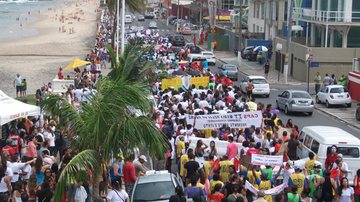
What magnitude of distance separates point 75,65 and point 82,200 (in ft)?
86.6

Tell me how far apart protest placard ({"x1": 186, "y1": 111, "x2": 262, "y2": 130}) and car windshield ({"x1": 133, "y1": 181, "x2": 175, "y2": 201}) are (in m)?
6.19

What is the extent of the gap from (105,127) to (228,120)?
7733 millimetres

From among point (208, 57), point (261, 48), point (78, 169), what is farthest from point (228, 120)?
point (261, 48)

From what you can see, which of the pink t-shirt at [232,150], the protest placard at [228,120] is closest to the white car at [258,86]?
the protest placard at [228,120]

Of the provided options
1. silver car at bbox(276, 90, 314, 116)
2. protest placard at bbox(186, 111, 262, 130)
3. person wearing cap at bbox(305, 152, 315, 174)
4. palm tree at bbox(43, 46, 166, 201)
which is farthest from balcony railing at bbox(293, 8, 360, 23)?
palm tree at bbox(43, 46, 166, 201)

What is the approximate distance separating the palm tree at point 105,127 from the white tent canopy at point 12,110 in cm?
593

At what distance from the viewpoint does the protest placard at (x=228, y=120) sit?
21031mm

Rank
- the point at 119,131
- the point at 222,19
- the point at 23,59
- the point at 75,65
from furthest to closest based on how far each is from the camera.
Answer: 1. the point at 222,19
2. the point at 23,59
3. the point at 75,65
4. the point at 119,131

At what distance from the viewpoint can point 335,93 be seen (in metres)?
37.2

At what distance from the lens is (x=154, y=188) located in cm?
1488

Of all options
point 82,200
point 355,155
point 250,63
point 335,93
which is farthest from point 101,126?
point 250,63

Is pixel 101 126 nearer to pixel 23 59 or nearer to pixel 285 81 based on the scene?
pixel 285 81

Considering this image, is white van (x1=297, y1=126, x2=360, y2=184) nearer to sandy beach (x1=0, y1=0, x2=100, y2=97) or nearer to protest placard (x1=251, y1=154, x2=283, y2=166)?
protest placard (x1=251, y1=154, x2=283, y2=166)

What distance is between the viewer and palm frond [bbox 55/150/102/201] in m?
13.0
